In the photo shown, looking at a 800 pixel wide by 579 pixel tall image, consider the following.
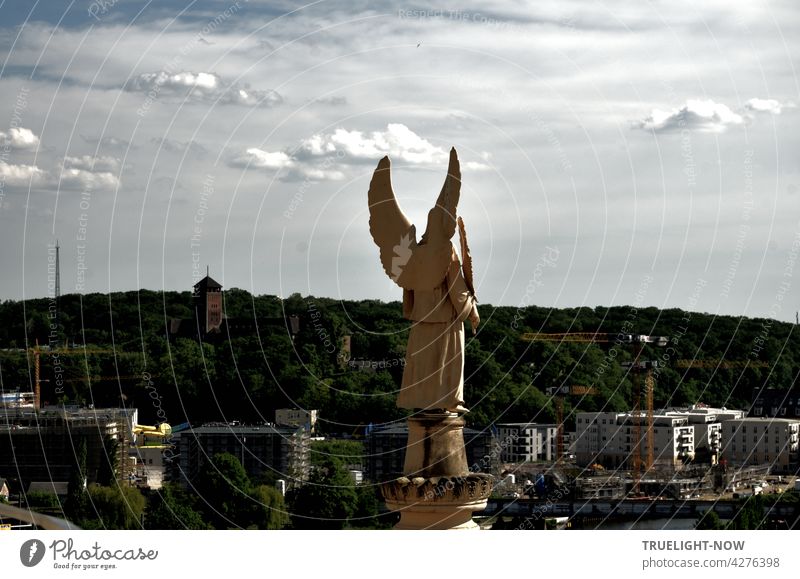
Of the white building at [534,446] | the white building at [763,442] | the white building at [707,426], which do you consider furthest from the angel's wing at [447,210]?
the white building at [707,426]

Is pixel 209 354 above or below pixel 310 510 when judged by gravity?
above

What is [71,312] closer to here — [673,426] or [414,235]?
[673,426]

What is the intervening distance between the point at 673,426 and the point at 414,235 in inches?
5450

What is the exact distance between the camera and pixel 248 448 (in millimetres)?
112688

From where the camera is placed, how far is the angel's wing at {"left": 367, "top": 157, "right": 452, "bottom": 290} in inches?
446

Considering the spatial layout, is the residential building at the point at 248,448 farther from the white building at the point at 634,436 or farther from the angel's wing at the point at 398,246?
the angel's wing at the point at 398,246

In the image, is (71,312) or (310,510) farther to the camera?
(71,312)

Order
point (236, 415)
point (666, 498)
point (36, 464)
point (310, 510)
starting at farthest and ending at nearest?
point (236, 415)
point (666, 498)
point (36, 464)
point (310, 510)

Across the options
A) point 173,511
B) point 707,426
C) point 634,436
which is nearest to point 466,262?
point 173,511

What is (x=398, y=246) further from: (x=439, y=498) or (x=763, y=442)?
(x=763, y=442)

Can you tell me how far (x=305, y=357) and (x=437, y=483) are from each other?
86135 mm
